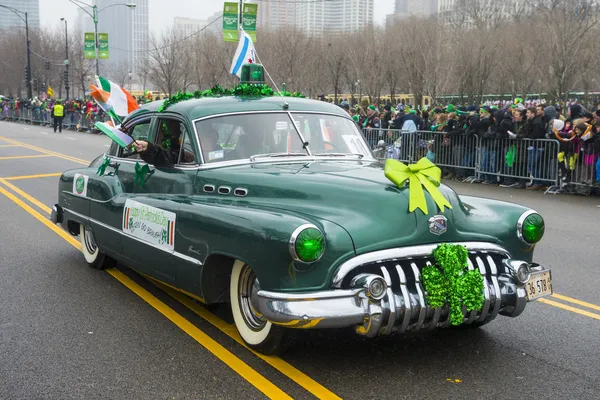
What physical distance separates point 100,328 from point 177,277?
75 cm

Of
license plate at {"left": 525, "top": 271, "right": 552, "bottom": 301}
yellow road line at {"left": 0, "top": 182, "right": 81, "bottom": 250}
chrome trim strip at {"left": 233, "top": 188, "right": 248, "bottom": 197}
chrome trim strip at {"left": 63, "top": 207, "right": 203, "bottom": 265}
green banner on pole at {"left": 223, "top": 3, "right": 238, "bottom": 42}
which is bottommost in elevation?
yellow road line at {"left": 0, "top": 182, "right": 81, "bottom": 250}

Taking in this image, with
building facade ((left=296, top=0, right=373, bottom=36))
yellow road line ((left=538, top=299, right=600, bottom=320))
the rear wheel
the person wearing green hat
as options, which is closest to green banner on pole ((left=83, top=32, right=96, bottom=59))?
the person wearing green hat

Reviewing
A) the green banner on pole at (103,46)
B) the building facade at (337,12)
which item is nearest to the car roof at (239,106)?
the green banner on pole at (103,46)

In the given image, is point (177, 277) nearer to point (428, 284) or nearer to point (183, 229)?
point (183, 229)

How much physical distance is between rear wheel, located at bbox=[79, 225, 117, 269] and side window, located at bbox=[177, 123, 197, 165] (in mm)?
1734

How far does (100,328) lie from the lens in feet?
18.6

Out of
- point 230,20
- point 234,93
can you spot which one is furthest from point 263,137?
point 230,20

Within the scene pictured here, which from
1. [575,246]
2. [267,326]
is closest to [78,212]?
[267,326]

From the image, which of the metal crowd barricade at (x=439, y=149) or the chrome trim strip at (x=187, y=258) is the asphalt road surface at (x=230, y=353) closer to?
the chrome trim strip at (x=187, y=258)

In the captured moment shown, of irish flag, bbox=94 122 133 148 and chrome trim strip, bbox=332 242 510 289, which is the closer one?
chrome trim strip, bbox=332 242 510 289

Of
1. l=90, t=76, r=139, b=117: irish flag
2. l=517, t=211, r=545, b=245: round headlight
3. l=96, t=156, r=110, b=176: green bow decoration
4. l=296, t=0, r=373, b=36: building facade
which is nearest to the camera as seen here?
l=517, t=211, r=545, b=245: round headlight

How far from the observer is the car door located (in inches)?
225

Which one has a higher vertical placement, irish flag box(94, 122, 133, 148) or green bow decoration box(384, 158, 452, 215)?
irish flag box(94, 122, 133, 148)

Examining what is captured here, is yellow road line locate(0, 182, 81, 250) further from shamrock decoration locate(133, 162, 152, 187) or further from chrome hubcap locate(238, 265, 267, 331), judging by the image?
chrome hubcap locate(238, 265, 267, 331)
